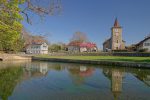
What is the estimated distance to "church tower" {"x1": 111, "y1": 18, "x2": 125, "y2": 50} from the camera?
Result: 277 feet

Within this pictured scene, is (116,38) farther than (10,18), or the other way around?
(116,38)

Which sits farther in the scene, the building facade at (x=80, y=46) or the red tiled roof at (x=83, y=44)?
the building facade at (x=80, y=46)

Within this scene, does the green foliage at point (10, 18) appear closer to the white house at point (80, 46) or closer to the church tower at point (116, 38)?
the church tower at point (116, 38)

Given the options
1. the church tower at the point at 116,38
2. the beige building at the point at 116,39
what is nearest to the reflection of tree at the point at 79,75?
the beige building at the point at 116,39

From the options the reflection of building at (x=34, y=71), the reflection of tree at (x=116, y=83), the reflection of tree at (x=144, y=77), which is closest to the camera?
the reflection of tree at (x=116, y=83)

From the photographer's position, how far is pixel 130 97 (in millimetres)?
13070

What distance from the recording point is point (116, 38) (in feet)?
282

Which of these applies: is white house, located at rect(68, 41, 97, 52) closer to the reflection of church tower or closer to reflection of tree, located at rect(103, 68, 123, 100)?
reflection of tree, located at rect(103, 68, 123, 100)

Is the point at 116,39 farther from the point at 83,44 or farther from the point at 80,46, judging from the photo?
the point at 83,44

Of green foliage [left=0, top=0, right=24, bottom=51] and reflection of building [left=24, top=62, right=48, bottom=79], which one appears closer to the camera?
green foliage [left=0, top=0, right=24, bottom=51]

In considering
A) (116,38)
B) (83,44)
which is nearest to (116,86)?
(116,38)

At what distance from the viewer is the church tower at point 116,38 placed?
277 feet

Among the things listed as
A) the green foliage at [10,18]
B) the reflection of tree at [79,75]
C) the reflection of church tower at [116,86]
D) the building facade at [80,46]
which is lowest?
the reflection of church tower at [116,86]

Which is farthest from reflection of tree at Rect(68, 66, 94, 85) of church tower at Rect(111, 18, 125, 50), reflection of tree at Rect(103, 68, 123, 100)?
church tower at Rect(111, 18, 125, 50)
